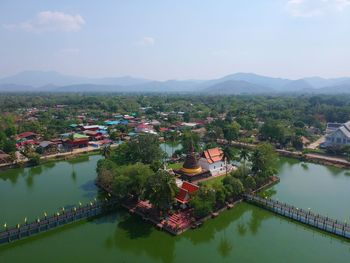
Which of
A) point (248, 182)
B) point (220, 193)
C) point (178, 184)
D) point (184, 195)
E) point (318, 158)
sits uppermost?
point (220, 193)

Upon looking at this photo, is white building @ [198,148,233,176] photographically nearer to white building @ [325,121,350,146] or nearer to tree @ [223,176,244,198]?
tree @ [223,176,244,198]

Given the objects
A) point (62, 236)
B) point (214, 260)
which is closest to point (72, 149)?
point (62, 236)

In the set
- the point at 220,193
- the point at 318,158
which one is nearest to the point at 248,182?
the point at 220,193

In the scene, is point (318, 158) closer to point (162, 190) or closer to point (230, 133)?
point (230, 133)

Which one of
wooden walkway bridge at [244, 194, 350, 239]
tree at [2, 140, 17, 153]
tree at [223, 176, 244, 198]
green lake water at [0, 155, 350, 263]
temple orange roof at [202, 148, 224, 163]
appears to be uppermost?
temple orange roof at [202, 148, 224, 163]

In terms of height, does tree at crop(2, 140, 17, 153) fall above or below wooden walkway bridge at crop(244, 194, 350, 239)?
above

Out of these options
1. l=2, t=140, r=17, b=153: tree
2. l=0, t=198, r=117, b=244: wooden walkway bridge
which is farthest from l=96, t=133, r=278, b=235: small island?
l=2, t=140, r=17, b=153: tree
